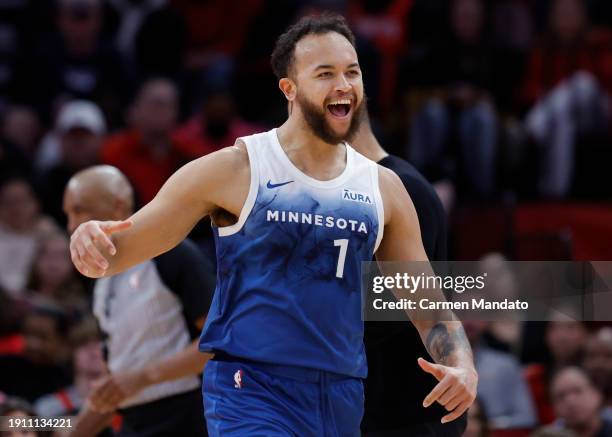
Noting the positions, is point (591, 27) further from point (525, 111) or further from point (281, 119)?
point (281, 119)

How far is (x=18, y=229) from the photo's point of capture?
36.4 ft

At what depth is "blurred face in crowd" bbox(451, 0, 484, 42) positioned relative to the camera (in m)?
12.7

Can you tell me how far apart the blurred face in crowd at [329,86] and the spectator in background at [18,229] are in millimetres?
6106

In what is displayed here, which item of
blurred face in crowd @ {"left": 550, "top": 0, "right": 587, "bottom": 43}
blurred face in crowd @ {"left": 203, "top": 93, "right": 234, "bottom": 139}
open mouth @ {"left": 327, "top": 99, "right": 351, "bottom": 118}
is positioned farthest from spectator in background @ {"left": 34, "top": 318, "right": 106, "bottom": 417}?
blurred face in crowd @ {"left": 550, "top": 0, "right": 587, "bottom": 43}

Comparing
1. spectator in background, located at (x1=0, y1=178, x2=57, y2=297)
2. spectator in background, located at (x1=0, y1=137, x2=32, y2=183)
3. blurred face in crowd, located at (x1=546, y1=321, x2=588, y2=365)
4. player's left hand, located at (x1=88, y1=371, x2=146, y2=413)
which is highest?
spectator in background, located at (x1=0, y1=137, x2=32, y2=183)

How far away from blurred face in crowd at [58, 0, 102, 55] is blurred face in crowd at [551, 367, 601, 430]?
612 cm

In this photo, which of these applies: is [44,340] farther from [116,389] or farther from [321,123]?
[321,123]

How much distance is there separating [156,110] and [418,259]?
673cm

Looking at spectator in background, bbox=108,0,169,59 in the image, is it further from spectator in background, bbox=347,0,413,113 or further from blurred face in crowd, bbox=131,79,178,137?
spectator in background, bbox=347,0,413,113

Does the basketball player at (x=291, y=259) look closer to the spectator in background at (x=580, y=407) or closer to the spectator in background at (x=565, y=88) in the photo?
the spectator in background at (x=580, y=407)

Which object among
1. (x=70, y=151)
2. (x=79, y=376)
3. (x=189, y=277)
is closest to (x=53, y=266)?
(x=70, y=151)

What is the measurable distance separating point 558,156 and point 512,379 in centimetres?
318

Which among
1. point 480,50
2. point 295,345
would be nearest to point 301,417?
point 295,345

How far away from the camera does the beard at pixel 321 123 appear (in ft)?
16.8
